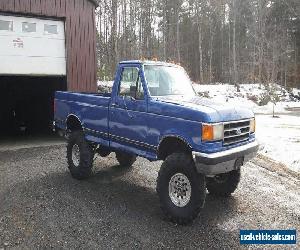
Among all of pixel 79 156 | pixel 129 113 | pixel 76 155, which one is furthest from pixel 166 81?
pixel 76 155

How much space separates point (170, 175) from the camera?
19.2 feet

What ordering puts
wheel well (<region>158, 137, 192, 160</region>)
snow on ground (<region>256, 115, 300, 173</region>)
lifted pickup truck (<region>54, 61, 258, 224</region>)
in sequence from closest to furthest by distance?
1. lifted pickup truck (<region>54, 61, 258, 224</region>)
2. wheel well (<region>158, 137, 192, 160</region>)
3. snow on ground (<region>256, 115, 300, 173</region>)

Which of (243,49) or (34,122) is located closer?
(34,122)

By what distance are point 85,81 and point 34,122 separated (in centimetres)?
753

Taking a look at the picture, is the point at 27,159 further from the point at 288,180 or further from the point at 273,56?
the point at 273,56

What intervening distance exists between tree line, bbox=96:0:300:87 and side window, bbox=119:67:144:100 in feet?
84.5

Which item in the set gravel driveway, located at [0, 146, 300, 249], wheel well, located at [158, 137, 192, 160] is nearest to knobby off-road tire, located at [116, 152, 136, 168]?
gravel driveway, located at [0, 146, 300, 249]

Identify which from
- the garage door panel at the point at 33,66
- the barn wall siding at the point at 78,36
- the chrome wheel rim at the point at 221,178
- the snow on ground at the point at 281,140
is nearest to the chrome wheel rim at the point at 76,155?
the chrome wheel rim at the point at 221,178

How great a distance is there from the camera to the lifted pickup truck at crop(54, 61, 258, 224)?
551 cm

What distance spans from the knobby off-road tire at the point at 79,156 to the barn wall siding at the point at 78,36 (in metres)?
5.43

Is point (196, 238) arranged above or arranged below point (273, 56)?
below

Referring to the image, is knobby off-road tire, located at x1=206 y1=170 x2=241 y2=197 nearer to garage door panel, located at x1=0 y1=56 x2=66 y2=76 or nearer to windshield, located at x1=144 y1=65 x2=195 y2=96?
windshield, located at x1=144 y1=65 x2=195 y2=96

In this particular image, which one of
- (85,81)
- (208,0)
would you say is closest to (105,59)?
(208,0)

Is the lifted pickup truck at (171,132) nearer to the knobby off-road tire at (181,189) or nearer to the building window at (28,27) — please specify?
the knobby off-road tire at (181,189)
